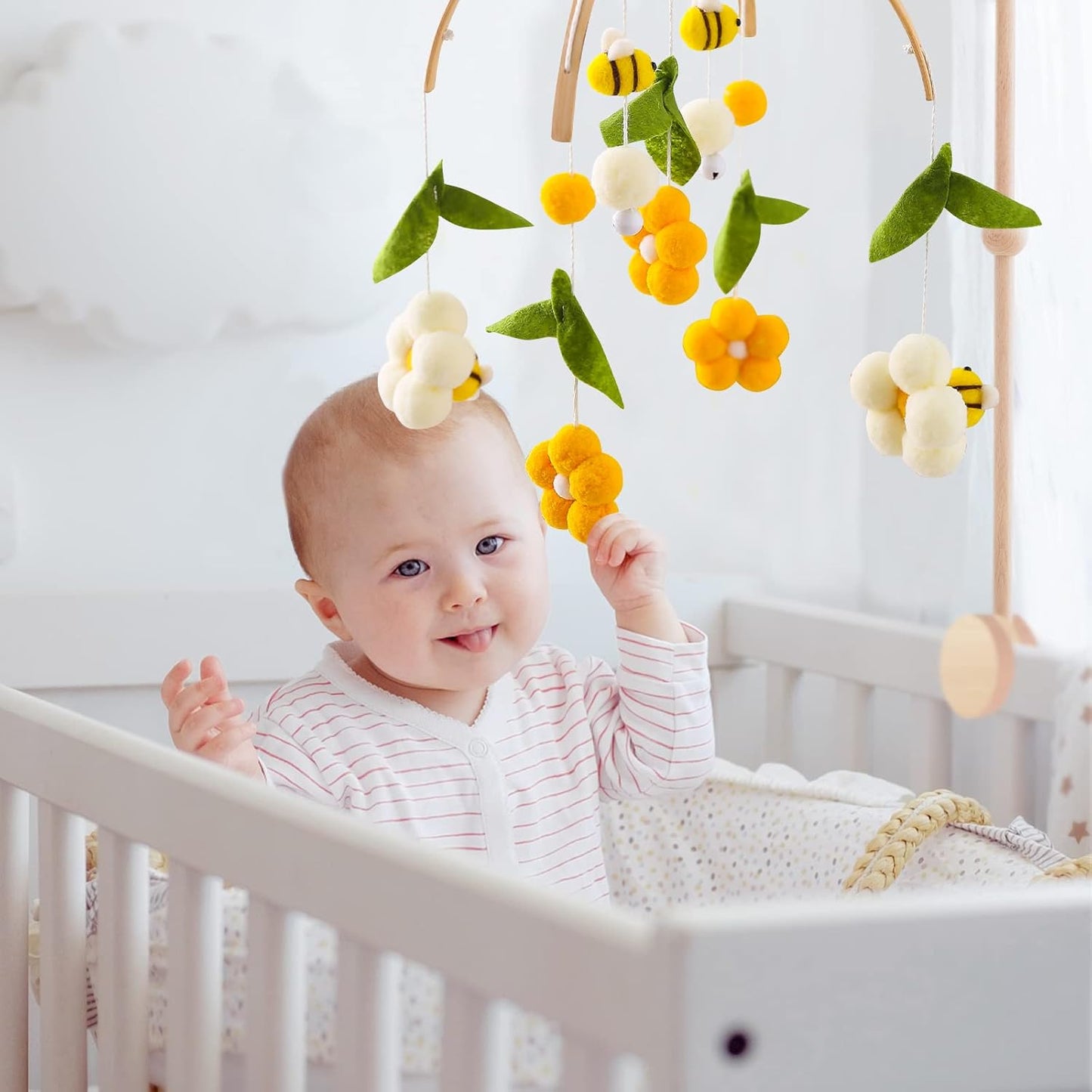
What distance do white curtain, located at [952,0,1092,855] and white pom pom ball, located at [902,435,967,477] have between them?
49cm

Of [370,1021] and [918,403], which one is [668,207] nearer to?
[918,403]

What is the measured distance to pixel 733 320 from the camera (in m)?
0.76

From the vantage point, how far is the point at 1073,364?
1.22 metres

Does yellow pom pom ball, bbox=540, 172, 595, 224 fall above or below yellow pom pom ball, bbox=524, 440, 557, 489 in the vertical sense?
above

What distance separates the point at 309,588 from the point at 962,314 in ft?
2.15

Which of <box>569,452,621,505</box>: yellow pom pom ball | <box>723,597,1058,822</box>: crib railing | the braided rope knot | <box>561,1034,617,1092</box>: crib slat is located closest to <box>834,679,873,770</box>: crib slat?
<box>723,597,1058,822</box>: crib railing

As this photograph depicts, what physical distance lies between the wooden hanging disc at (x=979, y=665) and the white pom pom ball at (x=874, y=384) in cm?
13

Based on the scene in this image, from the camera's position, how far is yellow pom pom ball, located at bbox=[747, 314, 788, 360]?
76cm

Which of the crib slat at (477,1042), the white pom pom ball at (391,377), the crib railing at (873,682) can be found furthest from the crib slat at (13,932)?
the crib railing at (873,682)

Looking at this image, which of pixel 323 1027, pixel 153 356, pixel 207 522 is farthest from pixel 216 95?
pixel 323 1027

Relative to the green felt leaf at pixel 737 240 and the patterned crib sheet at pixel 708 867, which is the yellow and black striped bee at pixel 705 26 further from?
the patterned crib sheet at pixel 708 867

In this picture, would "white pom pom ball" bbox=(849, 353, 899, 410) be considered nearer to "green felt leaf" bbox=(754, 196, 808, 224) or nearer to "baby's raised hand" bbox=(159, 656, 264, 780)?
"green felt leaf" bbox=(754, 196, 808, 224)

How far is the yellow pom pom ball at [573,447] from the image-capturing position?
3.04 ft

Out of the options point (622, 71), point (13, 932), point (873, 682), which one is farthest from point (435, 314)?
point (873, 682)
